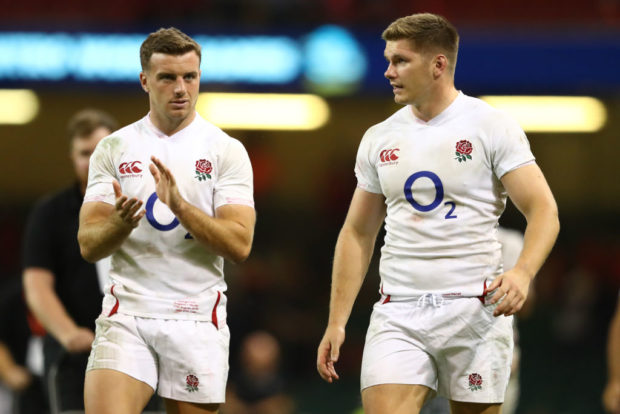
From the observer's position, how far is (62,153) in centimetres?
1905

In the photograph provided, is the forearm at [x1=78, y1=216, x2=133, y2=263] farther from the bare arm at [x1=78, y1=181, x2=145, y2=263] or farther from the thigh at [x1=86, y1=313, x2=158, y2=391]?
the thigh at [x1=86, y1=313, x2=158, y2=391]

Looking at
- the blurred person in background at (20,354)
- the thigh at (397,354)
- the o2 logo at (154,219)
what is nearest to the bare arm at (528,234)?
the thigh at (397,354)

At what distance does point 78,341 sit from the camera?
5457 mm

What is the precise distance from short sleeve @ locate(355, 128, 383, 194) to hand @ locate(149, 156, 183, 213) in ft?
3.11

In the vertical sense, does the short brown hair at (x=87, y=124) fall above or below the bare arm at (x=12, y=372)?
above

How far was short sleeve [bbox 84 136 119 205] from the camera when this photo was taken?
4734 mm

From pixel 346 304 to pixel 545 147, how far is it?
571 inches

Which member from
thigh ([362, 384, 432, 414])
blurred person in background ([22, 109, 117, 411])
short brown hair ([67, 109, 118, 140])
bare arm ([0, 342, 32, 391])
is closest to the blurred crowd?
bare arm ([0, 342, 32, 391])

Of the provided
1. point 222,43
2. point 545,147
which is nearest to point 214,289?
point 222,43

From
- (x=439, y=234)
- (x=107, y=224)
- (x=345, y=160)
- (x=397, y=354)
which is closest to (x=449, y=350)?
(x=397, y=354)

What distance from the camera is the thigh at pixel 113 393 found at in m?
4.44

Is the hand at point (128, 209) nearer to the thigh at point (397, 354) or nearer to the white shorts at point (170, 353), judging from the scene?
the white shorts at point (170, 353)

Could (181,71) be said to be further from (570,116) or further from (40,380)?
(570,116)

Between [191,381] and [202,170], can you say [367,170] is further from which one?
[191,381]
